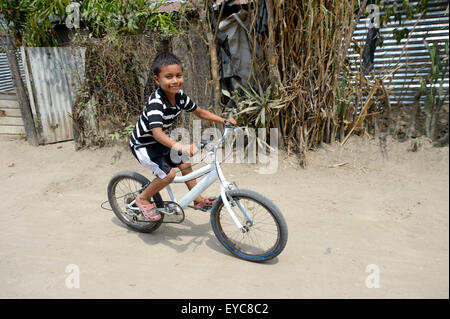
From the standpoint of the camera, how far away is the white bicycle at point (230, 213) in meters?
2.71

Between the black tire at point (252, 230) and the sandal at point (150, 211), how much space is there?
1.90 ft

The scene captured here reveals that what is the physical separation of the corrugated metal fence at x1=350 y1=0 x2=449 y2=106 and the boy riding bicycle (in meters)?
2.74

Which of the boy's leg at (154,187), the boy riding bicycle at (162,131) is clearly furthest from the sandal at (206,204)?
the boy's leg at (154,187)

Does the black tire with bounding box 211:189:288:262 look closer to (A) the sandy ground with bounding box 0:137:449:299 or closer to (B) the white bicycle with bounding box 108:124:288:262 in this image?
(B) the white bicycle with bounding box 108:124:288:262

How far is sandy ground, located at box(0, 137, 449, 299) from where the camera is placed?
99.0 inches

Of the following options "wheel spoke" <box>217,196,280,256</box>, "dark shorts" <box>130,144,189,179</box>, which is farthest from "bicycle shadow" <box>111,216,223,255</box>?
"dark shorts" <box>130,144,189,179</box>

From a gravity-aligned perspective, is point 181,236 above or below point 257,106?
below

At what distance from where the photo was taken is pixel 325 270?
2727 millimetres

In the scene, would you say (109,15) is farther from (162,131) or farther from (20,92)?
(162,131)

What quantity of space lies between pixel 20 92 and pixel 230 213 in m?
4.82

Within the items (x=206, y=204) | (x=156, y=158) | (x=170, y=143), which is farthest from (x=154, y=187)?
(x=170, y=143)

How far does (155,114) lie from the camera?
2.73 m
